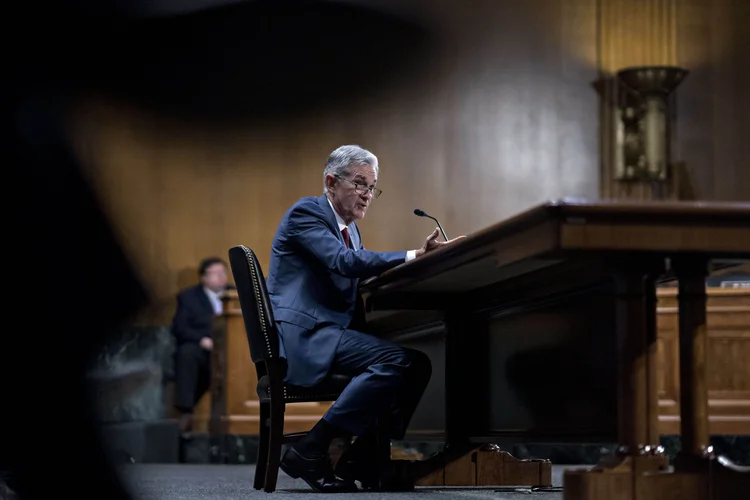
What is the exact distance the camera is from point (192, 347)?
7273 mm

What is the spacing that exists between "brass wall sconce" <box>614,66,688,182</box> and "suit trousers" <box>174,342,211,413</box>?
131 inches

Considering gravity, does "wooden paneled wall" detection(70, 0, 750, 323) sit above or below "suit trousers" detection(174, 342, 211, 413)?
above

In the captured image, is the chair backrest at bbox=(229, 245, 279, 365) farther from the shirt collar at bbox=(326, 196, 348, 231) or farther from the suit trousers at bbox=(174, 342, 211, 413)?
the suit trousers at bbox=(174, 342, 211, 413)

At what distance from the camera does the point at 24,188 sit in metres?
1.00

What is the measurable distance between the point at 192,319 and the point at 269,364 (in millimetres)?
4090

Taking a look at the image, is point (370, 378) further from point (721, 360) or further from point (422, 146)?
point (422, 146)

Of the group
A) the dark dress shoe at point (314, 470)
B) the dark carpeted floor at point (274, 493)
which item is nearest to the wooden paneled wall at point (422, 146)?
the dark carpeted floor at point (274, 493)

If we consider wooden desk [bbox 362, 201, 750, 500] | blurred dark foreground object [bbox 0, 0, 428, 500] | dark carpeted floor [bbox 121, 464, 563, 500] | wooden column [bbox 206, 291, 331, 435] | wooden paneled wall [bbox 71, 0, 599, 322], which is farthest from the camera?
wooden paneled wall [bbox 71, 0, 599, 322]

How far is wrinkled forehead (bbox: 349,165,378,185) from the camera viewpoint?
3588mm

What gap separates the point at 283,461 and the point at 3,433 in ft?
7.96

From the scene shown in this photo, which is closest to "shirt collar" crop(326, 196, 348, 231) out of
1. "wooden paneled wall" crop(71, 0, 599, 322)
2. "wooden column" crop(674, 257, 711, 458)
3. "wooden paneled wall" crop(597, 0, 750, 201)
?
"wooden column" crop(674, 257, 711, 458)

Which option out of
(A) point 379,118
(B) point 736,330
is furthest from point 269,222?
(B) point 736,330

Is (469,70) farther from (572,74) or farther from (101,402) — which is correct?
(101,402)

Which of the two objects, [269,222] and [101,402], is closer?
[101,402]
